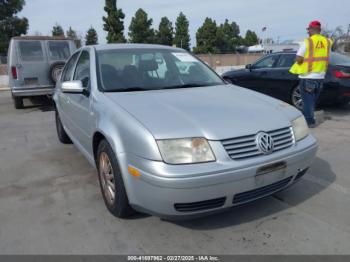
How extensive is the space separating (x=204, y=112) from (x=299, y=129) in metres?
0.90

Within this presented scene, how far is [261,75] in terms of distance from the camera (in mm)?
7855

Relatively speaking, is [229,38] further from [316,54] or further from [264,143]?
[264,143]

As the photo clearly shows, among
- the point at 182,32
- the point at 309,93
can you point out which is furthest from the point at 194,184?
the point at 182,32

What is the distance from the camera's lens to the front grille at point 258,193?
2.44m

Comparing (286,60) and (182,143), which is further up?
(286,60)

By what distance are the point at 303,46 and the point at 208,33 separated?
4717 cm

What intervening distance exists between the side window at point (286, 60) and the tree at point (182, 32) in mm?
45533

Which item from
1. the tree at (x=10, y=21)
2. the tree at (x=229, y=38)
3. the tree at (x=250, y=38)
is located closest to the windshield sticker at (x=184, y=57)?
the tree at (x=10, y=21)

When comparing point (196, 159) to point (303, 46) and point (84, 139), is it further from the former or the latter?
point (303, 46)

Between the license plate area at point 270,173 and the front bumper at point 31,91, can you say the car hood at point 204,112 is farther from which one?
the front bumper at point 31,91

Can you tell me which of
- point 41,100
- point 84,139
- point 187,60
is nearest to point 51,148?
point 84,139

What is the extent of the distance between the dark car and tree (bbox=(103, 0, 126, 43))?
105ft

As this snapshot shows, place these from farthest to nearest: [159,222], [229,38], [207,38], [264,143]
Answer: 1. [229,38]
2. [207,38]
3. [159,222]
4. [264,143]

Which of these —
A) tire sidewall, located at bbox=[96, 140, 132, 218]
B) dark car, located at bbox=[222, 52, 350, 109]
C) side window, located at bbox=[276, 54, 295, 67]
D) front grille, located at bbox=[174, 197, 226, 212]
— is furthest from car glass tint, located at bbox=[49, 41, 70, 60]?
front grille, located at bbox=[174, 197, 226, 212]
